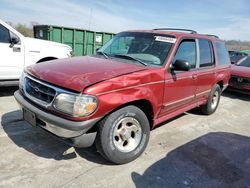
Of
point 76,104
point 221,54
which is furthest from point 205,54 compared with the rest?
point 76,104

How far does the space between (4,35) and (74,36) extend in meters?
6.44

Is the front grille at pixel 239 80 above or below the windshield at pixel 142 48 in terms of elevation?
below

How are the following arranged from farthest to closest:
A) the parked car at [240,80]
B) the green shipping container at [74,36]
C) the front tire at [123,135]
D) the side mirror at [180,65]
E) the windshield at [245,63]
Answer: the green shipping container at [74,36]
the windshield at [245,63]
the parked car at [240,80]
the side mirror at [180,65]
the front tire at [123,135]

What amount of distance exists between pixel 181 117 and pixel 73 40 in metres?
7.97

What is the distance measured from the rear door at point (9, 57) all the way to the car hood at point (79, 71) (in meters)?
2.41

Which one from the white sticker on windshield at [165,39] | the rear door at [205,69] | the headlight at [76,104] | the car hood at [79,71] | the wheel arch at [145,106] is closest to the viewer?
the headlight at [76,104]

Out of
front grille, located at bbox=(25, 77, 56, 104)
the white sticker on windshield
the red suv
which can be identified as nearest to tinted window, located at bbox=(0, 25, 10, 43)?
the red suv

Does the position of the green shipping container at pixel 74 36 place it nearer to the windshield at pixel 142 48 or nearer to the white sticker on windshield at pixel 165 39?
the windshield at pixel 142 48

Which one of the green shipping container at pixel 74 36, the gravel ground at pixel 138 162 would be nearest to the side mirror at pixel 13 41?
the gravel ground at pixel 138 162

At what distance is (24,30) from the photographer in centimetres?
2375

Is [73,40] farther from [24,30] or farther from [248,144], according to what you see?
[24,30]

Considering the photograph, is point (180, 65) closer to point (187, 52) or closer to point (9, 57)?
point (187, 52)

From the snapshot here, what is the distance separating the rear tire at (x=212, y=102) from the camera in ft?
19.3

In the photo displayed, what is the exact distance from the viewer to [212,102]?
6195 millimetres
